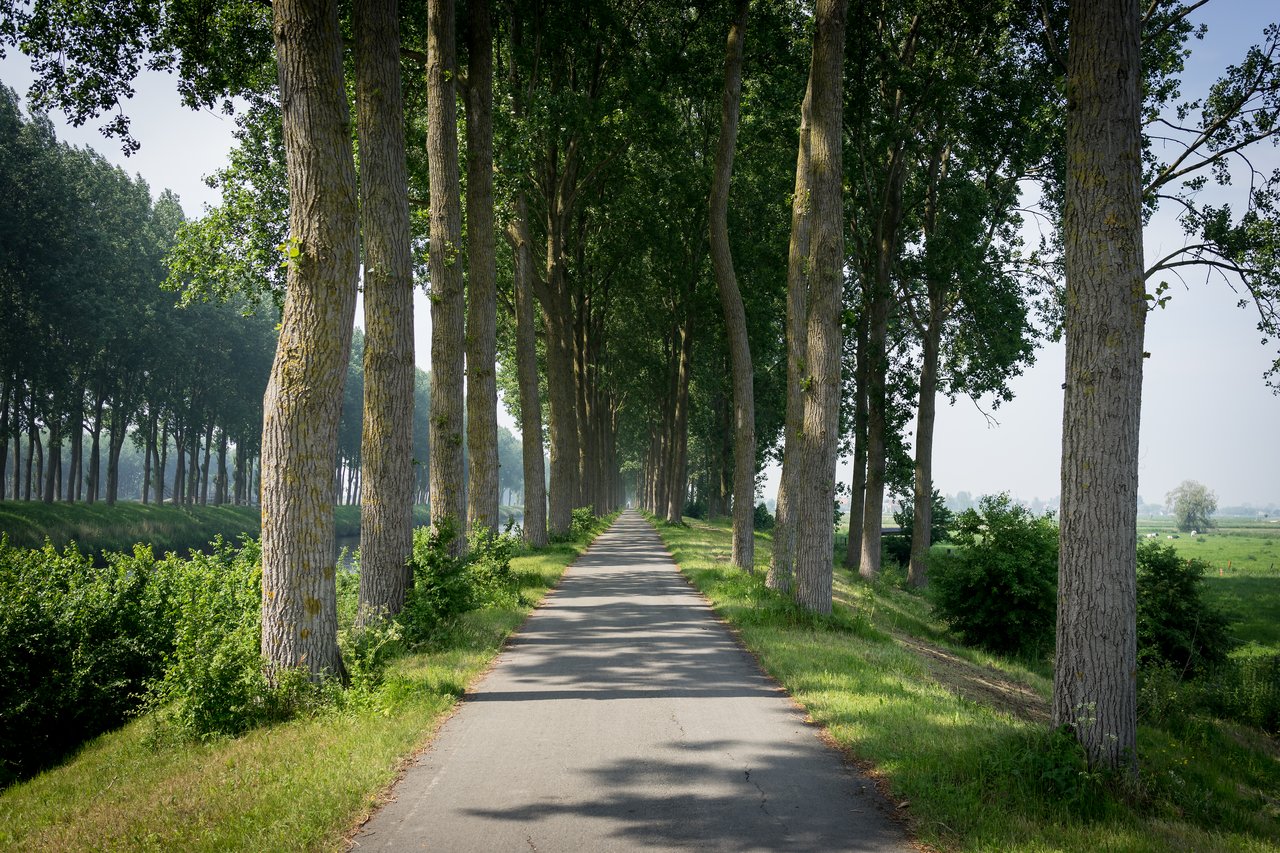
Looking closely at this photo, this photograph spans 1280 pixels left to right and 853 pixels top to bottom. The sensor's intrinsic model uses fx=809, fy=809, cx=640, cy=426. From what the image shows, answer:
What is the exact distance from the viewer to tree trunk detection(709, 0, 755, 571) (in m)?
17.3

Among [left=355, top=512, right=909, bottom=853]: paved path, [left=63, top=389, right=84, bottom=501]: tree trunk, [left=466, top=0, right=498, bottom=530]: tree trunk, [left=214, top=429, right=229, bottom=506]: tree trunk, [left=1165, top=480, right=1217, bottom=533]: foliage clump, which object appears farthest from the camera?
[left=1165, top=480, right=1217, bottom=533]: foliage clump

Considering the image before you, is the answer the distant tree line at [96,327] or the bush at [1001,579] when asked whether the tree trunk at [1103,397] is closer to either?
the bush at [1001,579]

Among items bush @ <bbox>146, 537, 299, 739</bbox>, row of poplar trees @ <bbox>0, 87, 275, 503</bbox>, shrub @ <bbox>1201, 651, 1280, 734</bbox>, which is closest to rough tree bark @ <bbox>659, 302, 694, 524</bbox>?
shrub @ <bbox>1201, 651, 1280, 734</bbox>

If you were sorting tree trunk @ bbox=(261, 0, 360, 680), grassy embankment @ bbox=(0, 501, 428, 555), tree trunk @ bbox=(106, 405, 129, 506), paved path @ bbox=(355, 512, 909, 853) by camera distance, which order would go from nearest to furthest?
paved path @ bbox=(355, 512, 909, 853)
tree trunk @ bbox=(261, 0, 360, 680)
grassy embankment @ bbox=(0, 501, 428, 555)
tree trunk @ bbox=(106, 405, 129, 506)

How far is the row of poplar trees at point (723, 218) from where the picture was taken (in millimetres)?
5992

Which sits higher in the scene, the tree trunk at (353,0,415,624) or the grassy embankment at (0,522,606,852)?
the tree trunk at (353,0,415,624)

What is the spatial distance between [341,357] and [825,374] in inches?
299

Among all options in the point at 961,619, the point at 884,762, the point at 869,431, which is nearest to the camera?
the point at 884,762

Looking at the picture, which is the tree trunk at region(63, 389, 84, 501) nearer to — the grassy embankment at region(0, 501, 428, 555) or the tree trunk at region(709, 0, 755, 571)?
the grassy embankment at region(0, 501, 428, 555)

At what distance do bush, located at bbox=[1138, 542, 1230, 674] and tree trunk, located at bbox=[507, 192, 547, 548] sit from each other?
46.8ft

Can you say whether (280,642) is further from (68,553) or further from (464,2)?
(464,2)

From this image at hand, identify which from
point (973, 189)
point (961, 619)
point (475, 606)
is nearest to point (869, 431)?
point (973, 189)

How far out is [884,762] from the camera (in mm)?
6129

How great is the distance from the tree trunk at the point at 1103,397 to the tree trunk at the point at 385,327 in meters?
7.84
